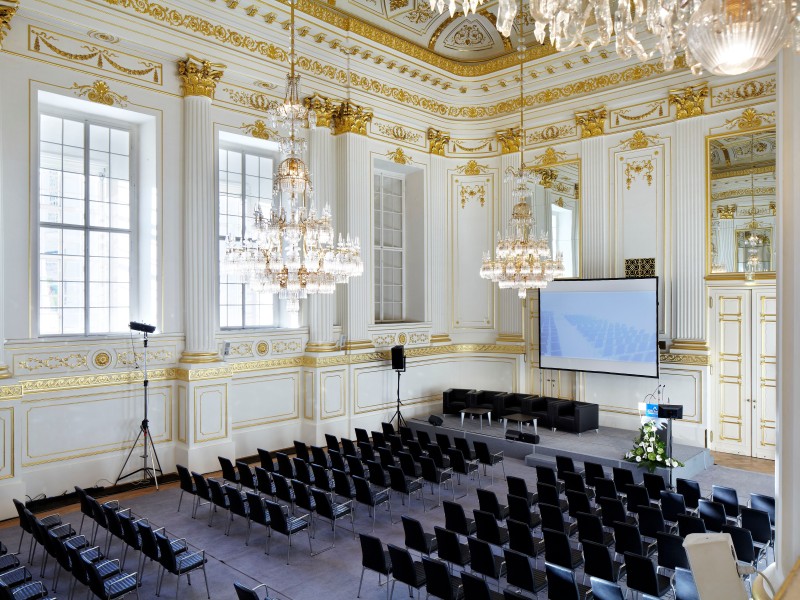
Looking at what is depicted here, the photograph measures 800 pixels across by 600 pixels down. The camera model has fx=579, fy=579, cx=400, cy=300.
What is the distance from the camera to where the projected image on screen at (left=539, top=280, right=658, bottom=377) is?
10.3 m

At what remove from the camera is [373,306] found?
11852 millimetres

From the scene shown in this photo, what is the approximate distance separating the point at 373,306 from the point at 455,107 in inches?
201

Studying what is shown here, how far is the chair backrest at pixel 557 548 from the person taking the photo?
16.7 ft

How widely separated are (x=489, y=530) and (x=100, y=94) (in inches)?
303

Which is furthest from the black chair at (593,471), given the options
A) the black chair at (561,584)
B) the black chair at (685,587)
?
the black chair at (561,584)

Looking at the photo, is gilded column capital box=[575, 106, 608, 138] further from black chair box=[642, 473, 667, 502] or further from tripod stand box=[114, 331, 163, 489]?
tripod stand box=[114, 331, 163, 489]

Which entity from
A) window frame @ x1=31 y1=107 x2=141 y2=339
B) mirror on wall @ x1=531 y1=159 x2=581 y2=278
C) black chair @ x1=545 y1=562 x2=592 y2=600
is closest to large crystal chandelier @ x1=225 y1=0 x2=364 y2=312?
window frame @ x1=31 y1=107 x2=141 y2=339

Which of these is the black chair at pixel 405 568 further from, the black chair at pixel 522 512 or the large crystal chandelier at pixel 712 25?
the large crystal chandelier at pixel 712 25

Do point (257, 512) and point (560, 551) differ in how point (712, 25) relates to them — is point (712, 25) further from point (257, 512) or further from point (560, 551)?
point (257, 512)

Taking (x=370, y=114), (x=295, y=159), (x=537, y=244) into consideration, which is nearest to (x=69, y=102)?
(x=295, y=159)

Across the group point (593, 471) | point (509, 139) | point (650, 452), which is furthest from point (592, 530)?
point (509, 139)

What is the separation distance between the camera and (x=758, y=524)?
5582 mm

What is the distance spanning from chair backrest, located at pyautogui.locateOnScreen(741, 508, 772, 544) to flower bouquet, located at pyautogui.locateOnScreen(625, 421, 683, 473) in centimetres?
256

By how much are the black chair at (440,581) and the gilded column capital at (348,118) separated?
28.2ft
